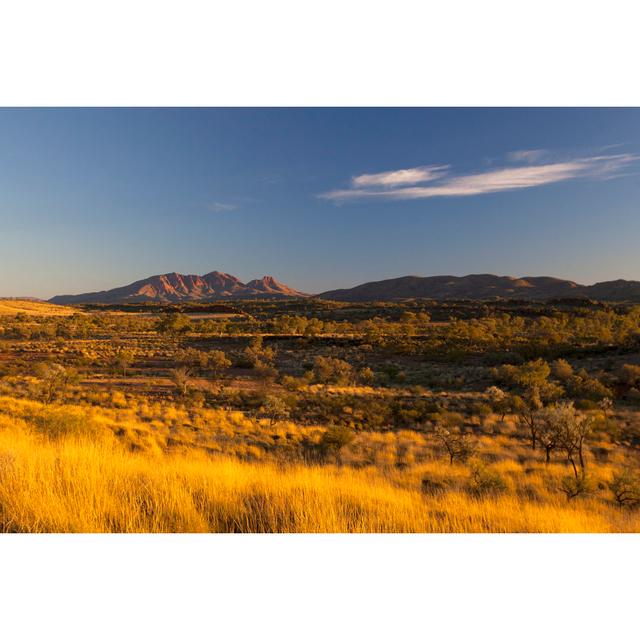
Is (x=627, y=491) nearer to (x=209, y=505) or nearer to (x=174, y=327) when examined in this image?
(x=209, y=505)

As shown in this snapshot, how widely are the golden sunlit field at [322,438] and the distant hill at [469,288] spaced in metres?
102

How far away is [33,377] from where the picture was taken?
2112cm

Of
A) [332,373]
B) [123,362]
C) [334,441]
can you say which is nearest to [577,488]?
[334,441]

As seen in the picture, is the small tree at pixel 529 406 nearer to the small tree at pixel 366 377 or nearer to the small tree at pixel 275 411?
the small tree at pixel 366 377

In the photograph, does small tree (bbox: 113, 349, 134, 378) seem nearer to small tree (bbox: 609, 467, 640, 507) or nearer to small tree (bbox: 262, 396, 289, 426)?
small tree (bbox: 262, 396, 289, 426)

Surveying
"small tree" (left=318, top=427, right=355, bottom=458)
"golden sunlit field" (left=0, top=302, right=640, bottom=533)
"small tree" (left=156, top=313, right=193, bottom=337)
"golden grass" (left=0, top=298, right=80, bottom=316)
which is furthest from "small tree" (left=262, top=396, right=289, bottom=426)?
"golden grass" (left=0, top=298, right=80, bottom=316)

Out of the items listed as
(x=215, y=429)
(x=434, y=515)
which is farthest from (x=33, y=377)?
(x=434, y=515)

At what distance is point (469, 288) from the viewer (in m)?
150

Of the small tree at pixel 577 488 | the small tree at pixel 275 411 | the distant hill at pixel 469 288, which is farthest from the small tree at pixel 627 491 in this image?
the distant hill at pixel 469 288

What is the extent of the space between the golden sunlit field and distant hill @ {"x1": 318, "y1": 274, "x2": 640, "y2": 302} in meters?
102

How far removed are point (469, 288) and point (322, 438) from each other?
151315 mm

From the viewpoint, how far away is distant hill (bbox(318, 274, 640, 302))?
126062 mm
